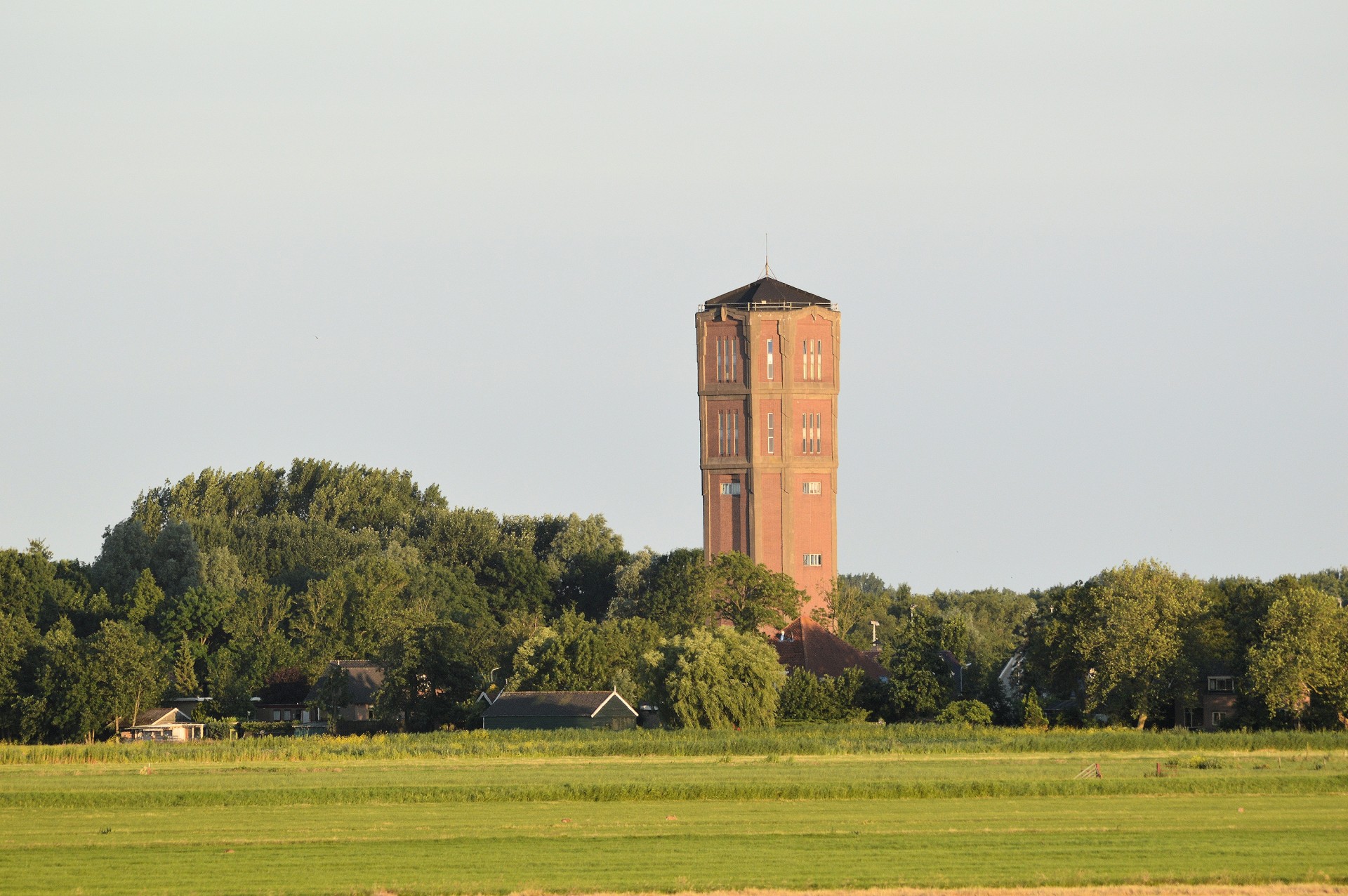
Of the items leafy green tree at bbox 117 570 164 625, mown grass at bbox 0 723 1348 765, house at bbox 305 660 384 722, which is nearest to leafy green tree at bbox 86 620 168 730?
house at bbox 305 660 384 722

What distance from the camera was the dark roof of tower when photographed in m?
116

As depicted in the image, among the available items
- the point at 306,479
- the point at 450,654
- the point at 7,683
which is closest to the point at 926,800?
the point at 450,654

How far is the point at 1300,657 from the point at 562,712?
111 feet

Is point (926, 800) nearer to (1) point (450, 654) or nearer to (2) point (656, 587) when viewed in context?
(1) point (450, 654)

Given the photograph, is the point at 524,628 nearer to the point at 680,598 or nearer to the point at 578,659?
the point at 680,598

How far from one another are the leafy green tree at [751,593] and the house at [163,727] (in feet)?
96.1

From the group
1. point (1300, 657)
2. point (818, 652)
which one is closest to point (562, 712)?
point (818, 652)

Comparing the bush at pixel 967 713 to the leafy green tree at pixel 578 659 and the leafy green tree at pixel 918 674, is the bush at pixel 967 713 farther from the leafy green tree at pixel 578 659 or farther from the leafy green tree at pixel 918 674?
the leafy green tree at pixel 578 659

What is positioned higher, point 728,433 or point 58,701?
point 728,433

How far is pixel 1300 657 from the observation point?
8038cm

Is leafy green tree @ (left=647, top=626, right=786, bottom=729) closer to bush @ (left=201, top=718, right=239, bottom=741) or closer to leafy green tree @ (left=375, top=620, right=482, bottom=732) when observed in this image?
leafy green tree @ (left=375, top=620, right=482, bottom=732)

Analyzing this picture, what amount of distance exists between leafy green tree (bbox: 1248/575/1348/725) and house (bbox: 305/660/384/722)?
46.1 metres

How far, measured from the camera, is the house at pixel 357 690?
101 m

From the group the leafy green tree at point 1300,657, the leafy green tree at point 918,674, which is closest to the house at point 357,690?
the leafy green tree at point 918,674
